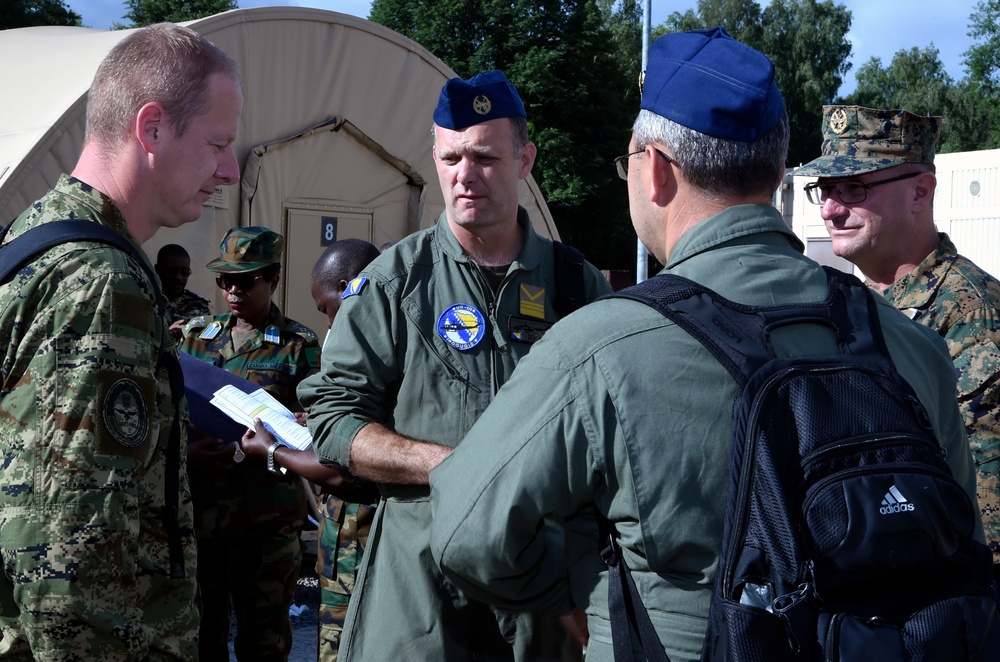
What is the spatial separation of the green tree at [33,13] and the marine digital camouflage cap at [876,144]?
2985 cm

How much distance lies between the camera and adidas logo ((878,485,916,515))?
1.34m

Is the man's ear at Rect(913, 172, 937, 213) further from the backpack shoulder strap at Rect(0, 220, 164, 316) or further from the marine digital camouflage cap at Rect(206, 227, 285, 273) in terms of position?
the marine digital camouflage cap at Rect(206, 227, 285, 273)

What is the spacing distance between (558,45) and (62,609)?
37211mm

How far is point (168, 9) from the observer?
3694cm

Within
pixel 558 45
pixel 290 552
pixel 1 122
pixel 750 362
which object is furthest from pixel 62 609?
pixel 558 45

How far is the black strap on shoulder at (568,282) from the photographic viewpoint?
295 centimetres

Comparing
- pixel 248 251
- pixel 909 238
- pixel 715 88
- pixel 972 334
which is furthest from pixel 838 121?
pixel 248 251

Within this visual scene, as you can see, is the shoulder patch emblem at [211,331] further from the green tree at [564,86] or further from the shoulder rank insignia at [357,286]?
the green tree at [564,86]

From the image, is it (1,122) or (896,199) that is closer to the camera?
(896,199)

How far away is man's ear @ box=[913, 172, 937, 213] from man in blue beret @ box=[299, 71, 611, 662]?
48.8 inches

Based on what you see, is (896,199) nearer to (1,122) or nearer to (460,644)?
(460,644)

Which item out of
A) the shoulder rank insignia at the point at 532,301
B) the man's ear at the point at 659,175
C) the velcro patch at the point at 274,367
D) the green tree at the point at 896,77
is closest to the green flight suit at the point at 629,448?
the man's ear at the point at 659,175

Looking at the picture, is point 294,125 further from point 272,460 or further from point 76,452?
point 76,452

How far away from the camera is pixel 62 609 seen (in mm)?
1712
